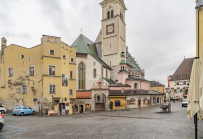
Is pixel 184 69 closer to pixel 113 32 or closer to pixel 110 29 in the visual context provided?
pixel 113 32

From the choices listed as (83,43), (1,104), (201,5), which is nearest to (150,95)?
(83,43)

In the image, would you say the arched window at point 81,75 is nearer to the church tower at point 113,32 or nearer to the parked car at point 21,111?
the church tower at point 113,32

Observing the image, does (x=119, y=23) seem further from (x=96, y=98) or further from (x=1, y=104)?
A: (x=1, y=104)

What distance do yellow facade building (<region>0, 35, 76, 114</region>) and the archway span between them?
8551mm

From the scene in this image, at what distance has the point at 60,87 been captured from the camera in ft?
94.9

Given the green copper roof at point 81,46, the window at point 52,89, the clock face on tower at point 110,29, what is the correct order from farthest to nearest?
the clock face on tower at point 110,29, the green copper roof at point 81,46, the window at point 52,89

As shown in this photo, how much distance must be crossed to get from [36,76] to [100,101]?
54.2ft

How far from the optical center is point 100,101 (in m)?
39.2

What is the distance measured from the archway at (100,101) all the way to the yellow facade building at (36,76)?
8.55 metres

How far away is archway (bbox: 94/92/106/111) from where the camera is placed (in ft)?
122

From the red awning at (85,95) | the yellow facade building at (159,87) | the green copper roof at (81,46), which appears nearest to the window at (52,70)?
the red awning at (85,95)

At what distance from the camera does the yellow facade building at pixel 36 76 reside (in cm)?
2752

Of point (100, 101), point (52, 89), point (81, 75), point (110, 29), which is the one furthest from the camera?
point (110, 29)

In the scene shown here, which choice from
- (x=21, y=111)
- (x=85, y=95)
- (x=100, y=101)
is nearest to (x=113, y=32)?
(x=100, y=101)
